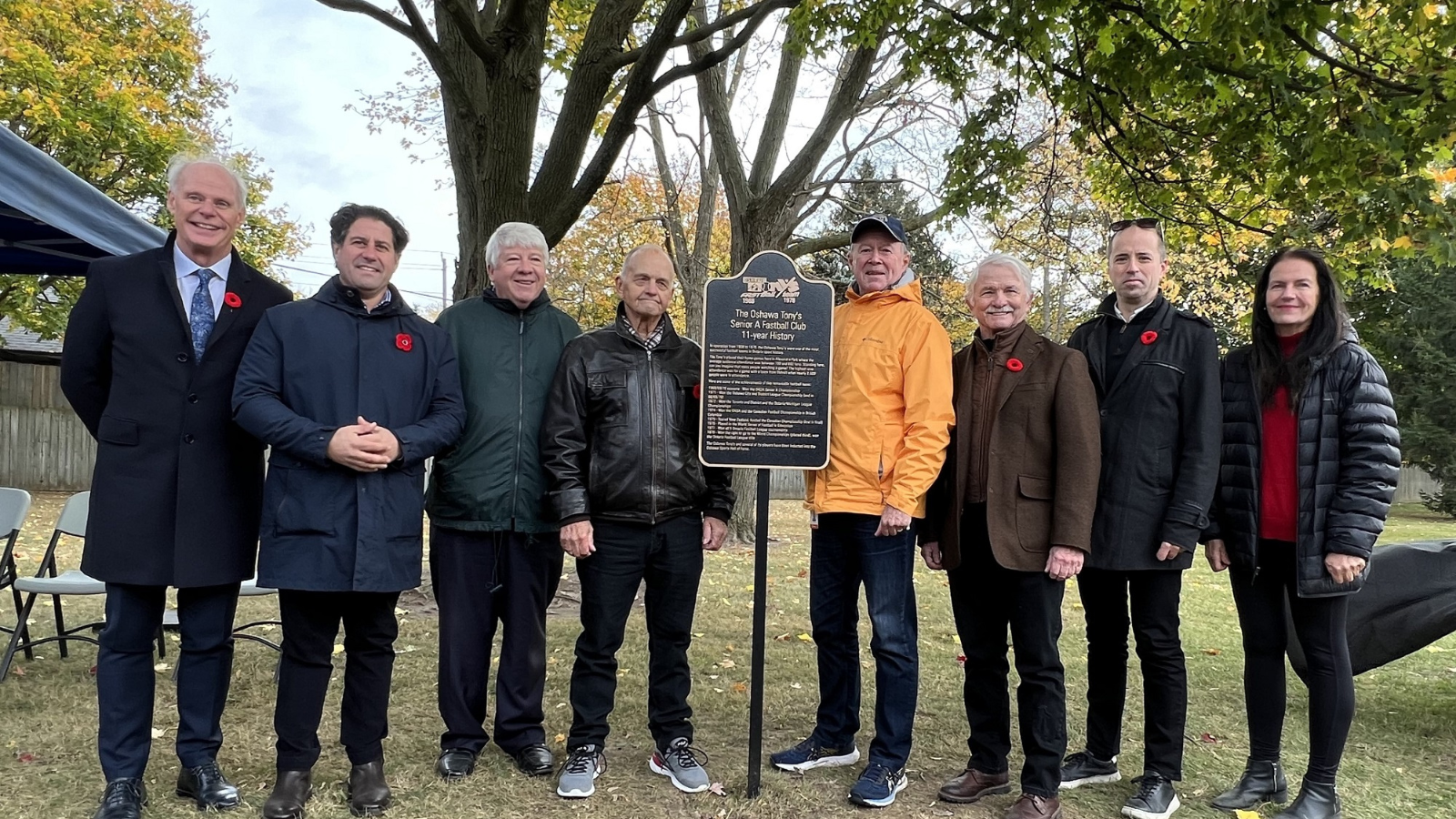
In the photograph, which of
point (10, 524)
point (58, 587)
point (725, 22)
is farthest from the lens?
point (725, 22)

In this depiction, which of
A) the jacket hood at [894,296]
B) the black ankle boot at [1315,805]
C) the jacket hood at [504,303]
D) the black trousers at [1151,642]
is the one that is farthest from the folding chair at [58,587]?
the black ankle boot at [1315,805]

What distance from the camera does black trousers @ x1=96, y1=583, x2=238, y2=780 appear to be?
140 inches

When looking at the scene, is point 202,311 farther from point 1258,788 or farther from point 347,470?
point 1258,788

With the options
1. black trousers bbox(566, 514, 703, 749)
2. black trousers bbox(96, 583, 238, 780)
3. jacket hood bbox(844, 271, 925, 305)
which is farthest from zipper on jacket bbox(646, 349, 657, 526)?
black trousers bbox(96, 583, 238, 780)

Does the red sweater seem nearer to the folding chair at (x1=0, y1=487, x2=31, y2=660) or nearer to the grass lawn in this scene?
the grass lawn

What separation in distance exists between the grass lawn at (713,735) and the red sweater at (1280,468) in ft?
4.14

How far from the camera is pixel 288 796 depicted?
363 centimetres

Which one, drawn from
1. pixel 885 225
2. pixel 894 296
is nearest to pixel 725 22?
pixel 885 225

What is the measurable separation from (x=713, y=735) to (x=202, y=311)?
312 centimetres

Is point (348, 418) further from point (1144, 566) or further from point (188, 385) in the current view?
point (1144, 566)

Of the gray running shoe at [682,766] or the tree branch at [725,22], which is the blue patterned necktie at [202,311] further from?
the tree branch at [725,22]

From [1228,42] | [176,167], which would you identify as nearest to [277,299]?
→ [176,167]

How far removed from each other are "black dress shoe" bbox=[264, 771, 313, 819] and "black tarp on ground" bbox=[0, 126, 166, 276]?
9.44 feet

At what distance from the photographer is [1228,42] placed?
5.12 m
